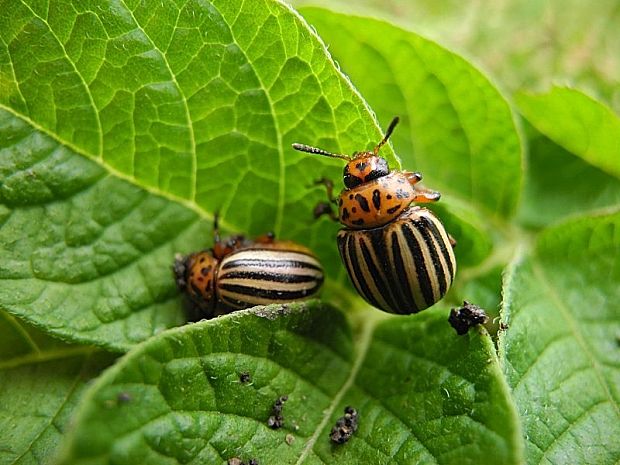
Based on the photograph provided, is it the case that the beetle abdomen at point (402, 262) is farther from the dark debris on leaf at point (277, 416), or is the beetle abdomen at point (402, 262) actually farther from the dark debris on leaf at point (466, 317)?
the dark debris on leaf at point (277, 416)

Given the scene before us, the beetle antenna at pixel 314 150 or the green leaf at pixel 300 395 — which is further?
the beetle antenna at pixel 314 150

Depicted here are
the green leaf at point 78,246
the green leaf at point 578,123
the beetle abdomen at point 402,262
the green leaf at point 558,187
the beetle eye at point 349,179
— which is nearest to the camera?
the green leaf at point 78,246

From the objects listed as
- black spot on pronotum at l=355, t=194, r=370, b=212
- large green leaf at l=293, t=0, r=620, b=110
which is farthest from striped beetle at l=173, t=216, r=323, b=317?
large green leaf at l=293, t=0, r=620, b=110

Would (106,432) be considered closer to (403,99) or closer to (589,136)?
(403,99)

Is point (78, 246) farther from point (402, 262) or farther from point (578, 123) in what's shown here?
point (578, 123)

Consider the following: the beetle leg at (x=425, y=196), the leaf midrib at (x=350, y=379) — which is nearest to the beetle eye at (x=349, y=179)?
the beetle leg at (x=425, y=196)

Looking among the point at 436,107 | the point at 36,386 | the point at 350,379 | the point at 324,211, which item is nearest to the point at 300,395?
the point at 350,379
